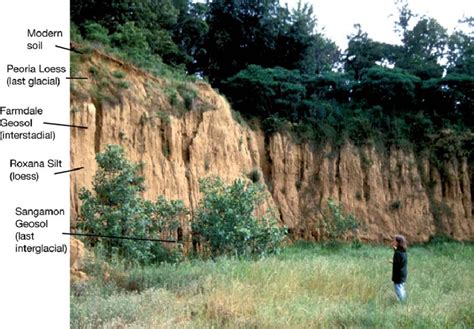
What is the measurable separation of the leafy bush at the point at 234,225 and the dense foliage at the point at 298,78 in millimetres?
11734

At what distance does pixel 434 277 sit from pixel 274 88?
16.1 m

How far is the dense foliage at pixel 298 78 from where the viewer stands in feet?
88.6

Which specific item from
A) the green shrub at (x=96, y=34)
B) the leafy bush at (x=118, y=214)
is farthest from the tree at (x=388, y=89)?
the leafy bush at (x=118, y=214)

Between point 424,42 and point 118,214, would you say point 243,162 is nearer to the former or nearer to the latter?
point 118,214

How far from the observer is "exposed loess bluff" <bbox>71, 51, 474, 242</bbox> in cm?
1788

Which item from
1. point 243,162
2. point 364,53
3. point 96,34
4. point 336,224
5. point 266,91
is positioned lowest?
point 336,224

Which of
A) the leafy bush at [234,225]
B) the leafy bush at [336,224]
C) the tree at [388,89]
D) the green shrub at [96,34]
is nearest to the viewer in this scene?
the leafy bush at [234,225]

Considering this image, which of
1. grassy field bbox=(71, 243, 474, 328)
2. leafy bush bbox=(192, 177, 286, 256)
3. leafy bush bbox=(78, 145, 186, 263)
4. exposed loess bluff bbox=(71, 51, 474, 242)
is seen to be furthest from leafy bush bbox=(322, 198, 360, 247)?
grassy field bbox=(71, 243, 474, 328)

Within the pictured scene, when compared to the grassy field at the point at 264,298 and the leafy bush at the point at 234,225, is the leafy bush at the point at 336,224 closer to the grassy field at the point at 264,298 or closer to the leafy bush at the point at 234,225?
the leafy bush at the point at 234,225

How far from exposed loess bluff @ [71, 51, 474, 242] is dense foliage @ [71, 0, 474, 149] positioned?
1498mm

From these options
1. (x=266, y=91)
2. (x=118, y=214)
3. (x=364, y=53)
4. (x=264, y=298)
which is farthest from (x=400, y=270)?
(x=364, y=53)

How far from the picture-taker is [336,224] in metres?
23.6

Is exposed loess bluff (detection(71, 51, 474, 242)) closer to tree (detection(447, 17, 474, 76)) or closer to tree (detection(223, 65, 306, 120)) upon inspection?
tree (detection(223, 65, 306, 120))

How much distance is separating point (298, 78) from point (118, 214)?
57.3 ft
